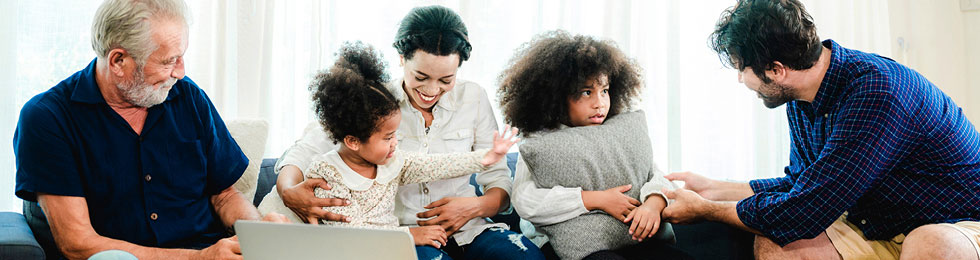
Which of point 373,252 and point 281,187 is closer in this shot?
point 373,252

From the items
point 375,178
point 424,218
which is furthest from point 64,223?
point 424,218

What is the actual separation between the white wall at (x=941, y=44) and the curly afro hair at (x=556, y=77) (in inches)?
89.0

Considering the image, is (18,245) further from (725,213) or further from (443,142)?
(725,213)

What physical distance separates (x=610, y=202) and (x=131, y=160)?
1198 millimetres

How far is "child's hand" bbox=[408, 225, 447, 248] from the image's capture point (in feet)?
6.31

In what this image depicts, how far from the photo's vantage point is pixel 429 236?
1932mm

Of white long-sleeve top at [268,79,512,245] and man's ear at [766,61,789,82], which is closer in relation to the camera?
man's ear at [766,61,789,82]

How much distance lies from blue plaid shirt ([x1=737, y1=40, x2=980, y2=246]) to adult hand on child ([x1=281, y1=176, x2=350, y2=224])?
104 centimetres

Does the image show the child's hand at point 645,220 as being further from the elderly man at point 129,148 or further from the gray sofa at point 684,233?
the elderly man at point 129,148

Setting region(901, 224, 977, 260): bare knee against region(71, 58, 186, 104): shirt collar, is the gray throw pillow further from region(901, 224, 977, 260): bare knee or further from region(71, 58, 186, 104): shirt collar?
region(71, 58, 186, 104): shirt collar

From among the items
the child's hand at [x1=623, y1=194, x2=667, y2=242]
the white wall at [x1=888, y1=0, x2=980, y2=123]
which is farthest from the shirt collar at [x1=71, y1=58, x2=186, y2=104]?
the white wall at [x1=888, y1=0, x2=980, y2=123]

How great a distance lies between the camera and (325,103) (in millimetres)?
1905

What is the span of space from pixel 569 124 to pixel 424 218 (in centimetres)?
50

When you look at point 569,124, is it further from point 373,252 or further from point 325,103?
point 373,252
